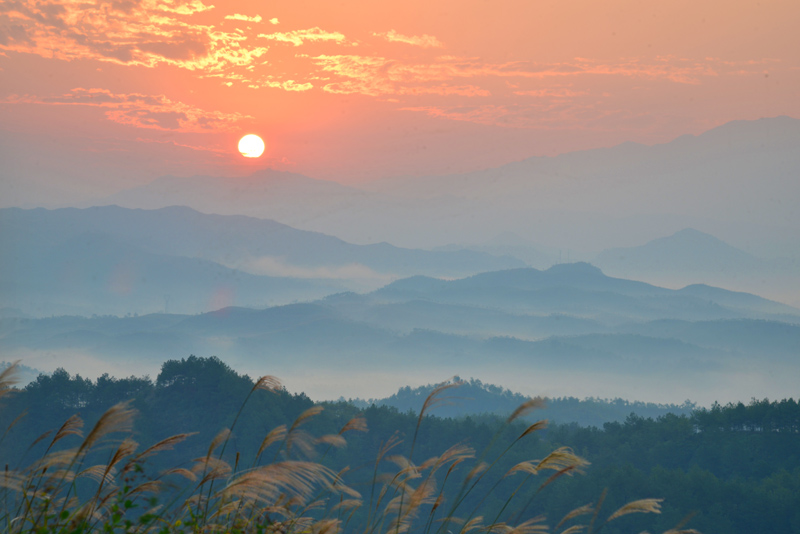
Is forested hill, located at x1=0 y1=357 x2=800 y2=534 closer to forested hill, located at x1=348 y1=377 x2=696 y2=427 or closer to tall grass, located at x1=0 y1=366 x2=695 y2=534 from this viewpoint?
tall grass, located at x1=0 y1=366 x2=695 y2=534

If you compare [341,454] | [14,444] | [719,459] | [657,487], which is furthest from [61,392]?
[719,459]

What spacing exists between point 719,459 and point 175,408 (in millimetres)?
48313

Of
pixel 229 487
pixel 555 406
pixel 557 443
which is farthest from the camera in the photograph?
pixel 555 406

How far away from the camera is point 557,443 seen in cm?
5631

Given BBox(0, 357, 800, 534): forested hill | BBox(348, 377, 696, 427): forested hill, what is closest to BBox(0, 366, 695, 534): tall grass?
BBox(0, 357, 800, 534): forested hill

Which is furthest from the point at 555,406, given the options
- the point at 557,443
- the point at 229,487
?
the point at 229,487

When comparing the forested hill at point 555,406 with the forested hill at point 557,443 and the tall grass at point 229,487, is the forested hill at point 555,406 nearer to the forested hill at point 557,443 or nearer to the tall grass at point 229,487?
the forested hill at point 557,443

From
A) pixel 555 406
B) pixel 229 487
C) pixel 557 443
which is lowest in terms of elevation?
pixel 557 443

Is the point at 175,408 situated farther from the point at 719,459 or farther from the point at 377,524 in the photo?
the point at 377,524

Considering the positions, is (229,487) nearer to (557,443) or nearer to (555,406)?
(557,443)

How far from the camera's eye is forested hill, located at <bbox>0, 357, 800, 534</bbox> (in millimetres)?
36938

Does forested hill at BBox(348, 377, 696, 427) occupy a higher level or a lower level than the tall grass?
higher

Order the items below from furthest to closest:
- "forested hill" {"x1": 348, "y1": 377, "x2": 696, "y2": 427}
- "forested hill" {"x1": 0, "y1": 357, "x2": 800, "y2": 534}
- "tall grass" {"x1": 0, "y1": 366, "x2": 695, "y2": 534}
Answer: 1. "forested hill" {"x1": 348, "y1": 377, "x2": 696, "y2": 427}
2. "forested hill" {"x1": 0, "y1": 357, "x2": 800, "y2": 534}
3. "tall grass" {"x1": 0, "y1": 366, "x2": 695, "y2": 534}

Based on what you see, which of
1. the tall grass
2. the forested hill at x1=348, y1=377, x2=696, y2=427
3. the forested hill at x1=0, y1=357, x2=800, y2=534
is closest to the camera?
the tall grass
